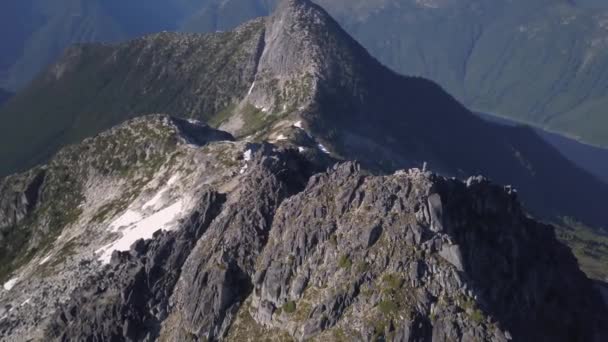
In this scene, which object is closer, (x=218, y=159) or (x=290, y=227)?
(x=290, y=227)

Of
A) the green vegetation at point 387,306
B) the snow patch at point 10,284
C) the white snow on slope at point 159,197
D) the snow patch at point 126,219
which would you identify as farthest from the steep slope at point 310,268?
the snow patch at point 10,284

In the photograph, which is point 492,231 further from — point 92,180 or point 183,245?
point 92,180

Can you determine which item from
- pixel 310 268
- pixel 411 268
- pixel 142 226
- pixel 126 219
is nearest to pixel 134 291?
pixel 142 226

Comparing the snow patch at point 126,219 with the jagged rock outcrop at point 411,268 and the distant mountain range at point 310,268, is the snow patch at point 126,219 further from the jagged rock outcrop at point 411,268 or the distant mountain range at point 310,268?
the jagged rock outcrop at point 411,268

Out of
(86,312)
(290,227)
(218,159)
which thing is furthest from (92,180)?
(290,227)

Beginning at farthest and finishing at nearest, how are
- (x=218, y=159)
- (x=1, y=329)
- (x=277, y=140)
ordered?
(x=277, y=140)
(x=218, y=159)
(x=1, y=329)

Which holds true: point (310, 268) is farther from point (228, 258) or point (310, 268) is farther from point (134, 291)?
point (134, 291)
